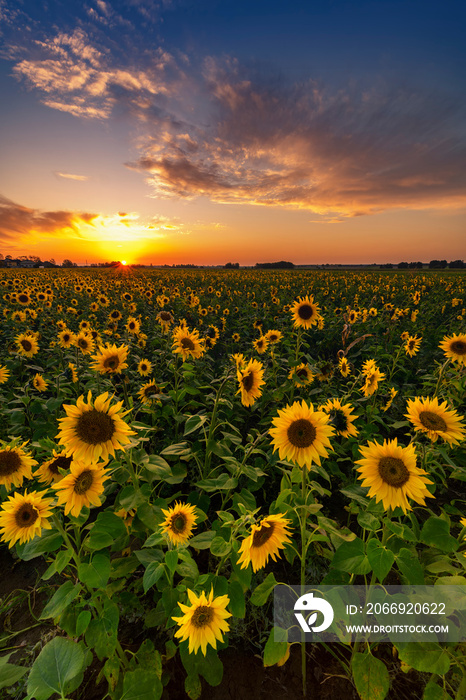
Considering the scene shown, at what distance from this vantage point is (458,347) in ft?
13.6

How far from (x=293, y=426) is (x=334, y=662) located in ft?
5.76

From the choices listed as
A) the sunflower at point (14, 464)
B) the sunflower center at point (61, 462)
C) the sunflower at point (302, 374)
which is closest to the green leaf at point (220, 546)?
the sunflower center at point (61, 462)

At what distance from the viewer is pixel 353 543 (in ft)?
5.64

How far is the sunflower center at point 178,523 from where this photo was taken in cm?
193

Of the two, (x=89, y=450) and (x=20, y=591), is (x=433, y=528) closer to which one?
(x=89, y=450)

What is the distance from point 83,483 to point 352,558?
5.53 feet

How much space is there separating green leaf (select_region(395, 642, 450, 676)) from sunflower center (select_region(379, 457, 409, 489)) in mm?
750

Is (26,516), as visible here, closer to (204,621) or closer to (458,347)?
(204,621)

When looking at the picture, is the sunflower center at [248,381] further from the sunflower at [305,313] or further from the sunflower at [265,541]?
the sunflower at [305,313]

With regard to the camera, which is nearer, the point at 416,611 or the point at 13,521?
the point at 416,611

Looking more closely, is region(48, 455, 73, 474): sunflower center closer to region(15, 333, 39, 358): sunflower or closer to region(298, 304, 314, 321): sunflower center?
region(298, 304, 314, 321): sunflower center

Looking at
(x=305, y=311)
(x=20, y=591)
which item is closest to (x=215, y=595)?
(x=20, y=591)

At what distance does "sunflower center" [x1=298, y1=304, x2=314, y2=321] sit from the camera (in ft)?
16.6

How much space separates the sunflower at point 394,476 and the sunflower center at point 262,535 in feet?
2.14
